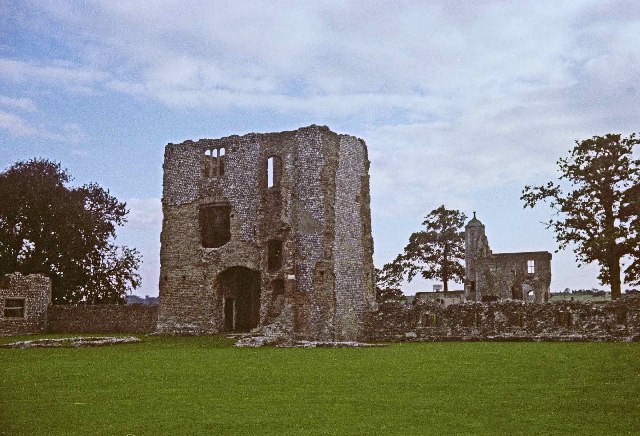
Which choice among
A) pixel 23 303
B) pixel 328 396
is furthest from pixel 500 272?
pixel 328 396

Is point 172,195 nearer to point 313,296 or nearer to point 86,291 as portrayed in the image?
point 313,296

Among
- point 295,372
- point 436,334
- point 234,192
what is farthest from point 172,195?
point 295,372

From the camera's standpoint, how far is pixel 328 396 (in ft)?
30.4

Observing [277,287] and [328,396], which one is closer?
[328,396]

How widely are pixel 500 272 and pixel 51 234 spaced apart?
2974cm

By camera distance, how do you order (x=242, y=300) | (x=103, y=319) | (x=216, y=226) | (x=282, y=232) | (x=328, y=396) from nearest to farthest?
1. (x=328, y=396)
2. (x=282, y=232)
3. (x=242, y=300)
4. (x=216, y=226)
5. (x=103, y=319)

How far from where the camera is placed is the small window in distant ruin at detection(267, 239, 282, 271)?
28337mm

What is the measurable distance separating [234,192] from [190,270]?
3.82m

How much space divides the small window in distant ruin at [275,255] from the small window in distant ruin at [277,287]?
3.63ft

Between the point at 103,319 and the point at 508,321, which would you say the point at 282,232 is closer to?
the point at 508,321

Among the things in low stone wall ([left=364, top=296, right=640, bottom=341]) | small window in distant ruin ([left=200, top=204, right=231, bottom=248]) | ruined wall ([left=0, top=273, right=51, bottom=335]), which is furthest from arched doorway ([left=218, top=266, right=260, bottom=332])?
ruined wall ([left=0, top=273, right=51, bottom=335])

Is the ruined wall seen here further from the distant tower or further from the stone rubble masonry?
the distant tower

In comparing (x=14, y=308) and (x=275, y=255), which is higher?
(x=275, y=255)

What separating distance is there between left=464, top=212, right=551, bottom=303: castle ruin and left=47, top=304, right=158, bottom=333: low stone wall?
78.0ft
